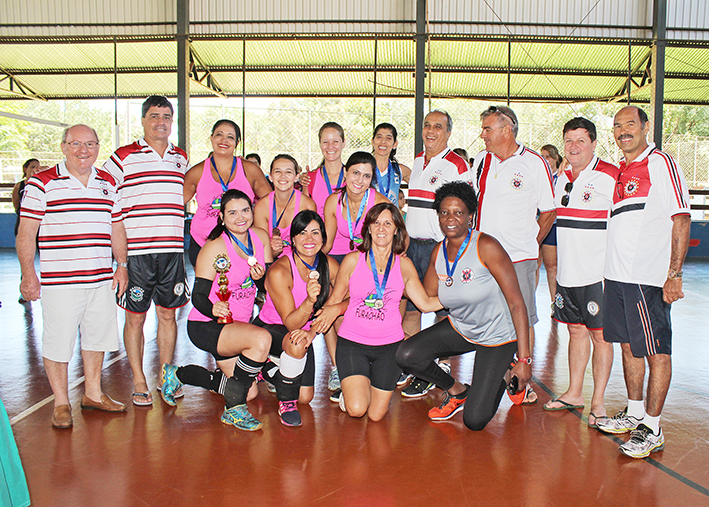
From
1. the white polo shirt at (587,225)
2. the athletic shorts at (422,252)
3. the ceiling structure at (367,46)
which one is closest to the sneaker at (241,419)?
Answer: the athletic shorts at (422,252)

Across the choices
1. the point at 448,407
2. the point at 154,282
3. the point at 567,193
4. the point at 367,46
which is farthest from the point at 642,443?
the point at 367,46

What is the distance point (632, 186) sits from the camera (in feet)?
11.4

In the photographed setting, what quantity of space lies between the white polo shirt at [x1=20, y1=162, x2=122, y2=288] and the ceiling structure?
8.25m

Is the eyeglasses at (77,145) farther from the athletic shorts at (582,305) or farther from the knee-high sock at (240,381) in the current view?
the athletic shorts at (582,305)

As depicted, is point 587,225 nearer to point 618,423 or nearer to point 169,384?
point 618,423

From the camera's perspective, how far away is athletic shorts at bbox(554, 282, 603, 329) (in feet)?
12.7

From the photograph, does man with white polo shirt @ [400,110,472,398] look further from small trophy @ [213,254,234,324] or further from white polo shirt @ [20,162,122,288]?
white polo shirt @ [20,162,122,288]

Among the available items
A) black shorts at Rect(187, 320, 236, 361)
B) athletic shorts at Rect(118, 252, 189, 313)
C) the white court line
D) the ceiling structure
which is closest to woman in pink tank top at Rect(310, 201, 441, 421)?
black shorts at Rect(187, 320, 236, 361)

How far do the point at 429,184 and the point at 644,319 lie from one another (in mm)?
2005

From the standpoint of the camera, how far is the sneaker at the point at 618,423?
361cm

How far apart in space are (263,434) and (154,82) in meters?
13.2

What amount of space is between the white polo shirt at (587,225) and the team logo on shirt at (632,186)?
1.18 feet

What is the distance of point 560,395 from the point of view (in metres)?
4.40

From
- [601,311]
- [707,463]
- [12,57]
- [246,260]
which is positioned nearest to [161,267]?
[246,260]
